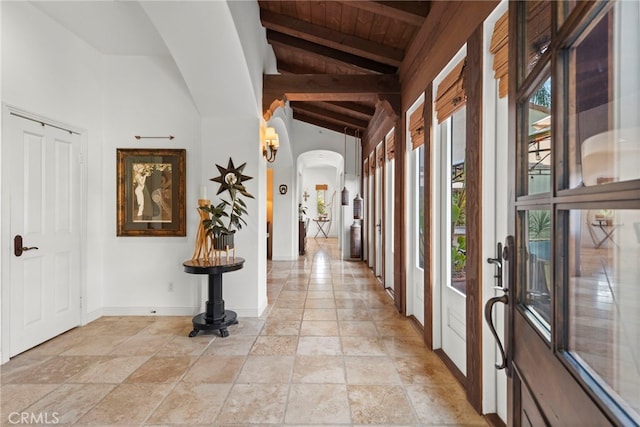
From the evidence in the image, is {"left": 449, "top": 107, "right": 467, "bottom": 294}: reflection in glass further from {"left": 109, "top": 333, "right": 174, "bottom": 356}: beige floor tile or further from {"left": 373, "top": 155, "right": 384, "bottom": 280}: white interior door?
{"left": 373, "top": 155, "right": 384, "bottom": 280}: white interior door

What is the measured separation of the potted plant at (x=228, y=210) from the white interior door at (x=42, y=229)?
4.75 feet

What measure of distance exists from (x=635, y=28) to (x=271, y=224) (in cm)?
872

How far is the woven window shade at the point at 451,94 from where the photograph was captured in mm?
2393

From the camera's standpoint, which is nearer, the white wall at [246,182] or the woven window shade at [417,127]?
the woven window shade at [417,127]

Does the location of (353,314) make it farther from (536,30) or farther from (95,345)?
(536,30)

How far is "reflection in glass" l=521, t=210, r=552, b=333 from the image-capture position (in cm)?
82

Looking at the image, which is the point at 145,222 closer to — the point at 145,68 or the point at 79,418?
the point at 145,68

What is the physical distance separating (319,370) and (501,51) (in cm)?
249

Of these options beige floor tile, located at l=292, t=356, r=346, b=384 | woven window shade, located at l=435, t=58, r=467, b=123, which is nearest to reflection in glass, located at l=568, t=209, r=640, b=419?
woven window shade, located at l=435, t=58, r=467, b=123

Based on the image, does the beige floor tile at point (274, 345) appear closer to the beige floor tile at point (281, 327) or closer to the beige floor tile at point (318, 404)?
the beige floor tile at point (281, 327)

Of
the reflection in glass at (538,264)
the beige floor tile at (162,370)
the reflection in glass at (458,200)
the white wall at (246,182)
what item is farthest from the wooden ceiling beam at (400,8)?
the beige floor tile at (162,370)

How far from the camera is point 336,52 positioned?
173 inches

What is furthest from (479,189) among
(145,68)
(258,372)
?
(145,68)
